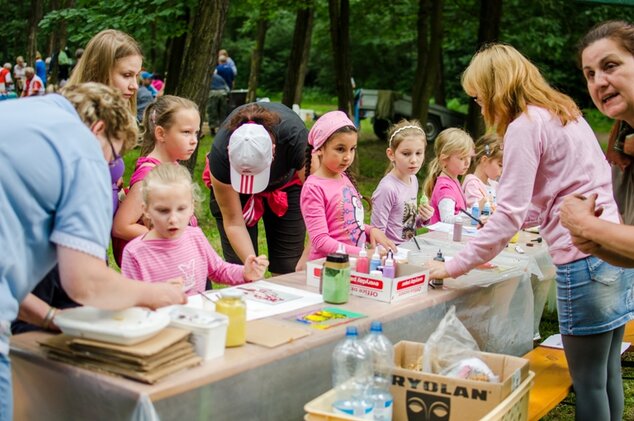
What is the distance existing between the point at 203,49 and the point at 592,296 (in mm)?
5247

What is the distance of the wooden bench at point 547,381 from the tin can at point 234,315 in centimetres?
134

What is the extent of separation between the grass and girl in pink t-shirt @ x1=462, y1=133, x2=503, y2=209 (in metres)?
0.97

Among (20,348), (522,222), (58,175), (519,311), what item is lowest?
(519,311)

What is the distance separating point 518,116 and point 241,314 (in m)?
1.31

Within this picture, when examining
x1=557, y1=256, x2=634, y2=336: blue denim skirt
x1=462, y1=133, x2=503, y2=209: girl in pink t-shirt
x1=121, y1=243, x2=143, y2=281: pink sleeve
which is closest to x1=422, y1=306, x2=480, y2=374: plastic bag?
x1=557, y1=256, x2=634, y2=336: blue denim skirt

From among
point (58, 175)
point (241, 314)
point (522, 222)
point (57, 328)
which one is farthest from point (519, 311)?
point (58, 175)

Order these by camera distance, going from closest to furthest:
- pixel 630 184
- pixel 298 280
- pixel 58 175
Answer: pixel 58 175 → pixel 630 184 → pixel 298 280

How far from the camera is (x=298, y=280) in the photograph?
3381mm

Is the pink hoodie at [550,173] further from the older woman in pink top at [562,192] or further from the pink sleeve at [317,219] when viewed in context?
the pink sleeve at [317,219]

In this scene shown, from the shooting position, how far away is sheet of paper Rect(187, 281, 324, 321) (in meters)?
2.82

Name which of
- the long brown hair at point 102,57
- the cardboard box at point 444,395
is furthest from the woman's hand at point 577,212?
the long brown hair at point 102,57

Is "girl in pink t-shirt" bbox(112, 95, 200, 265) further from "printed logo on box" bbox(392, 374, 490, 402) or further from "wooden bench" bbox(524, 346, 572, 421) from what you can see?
"wooden bench" bbox(524, 346, 572, 421)

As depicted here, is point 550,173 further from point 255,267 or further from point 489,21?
point 489,21

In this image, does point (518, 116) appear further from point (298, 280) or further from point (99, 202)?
point (99, 202)
